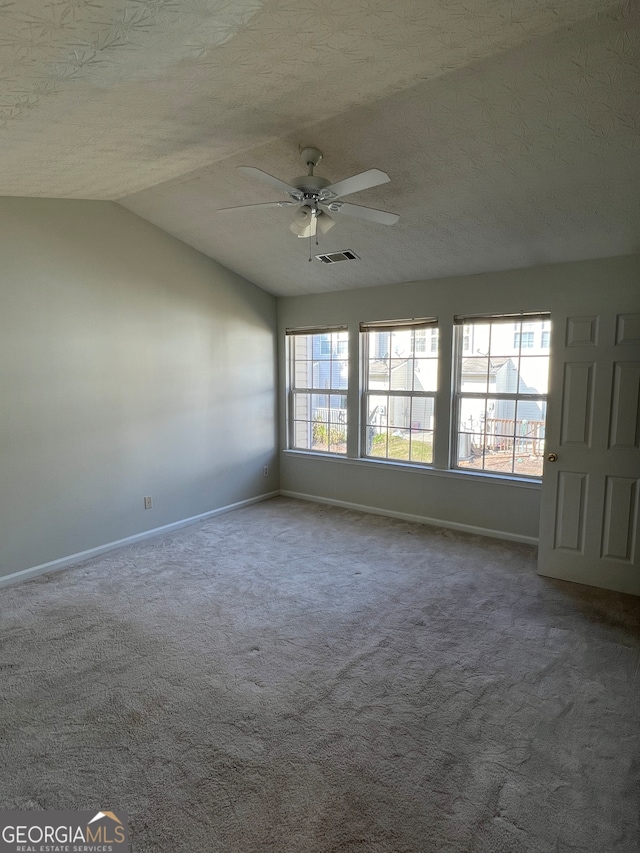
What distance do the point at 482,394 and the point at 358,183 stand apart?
2708mm

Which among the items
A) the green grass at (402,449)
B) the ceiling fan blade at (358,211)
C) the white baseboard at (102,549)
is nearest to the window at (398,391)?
the green grass at (402,449)

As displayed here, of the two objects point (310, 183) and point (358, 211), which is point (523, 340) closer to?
point (358, 211)

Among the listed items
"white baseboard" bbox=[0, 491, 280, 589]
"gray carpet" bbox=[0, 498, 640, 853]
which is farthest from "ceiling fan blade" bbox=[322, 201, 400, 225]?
"white baseboard" bbox=[0, 491, 280, 589]

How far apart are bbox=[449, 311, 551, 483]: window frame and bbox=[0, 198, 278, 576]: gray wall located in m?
2.30

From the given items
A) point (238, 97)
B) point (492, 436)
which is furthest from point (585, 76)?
point (492, 436)

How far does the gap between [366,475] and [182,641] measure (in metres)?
2.94

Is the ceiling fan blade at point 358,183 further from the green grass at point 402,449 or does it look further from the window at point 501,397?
the green grass at point 402,449

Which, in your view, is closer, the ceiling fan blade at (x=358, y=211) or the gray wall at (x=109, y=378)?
the ceiling fan blade at (x=358, y=211)

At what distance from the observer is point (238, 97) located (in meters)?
2.20

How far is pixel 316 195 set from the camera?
2641 mm

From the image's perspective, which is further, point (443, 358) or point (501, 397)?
point (443, 358)

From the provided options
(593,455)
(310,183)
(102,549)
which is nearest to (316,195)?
(310,183)

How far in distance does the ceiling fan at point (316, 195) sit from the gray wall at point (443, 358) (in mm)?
1825

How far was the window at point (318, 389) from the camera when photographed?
5.52 metres
